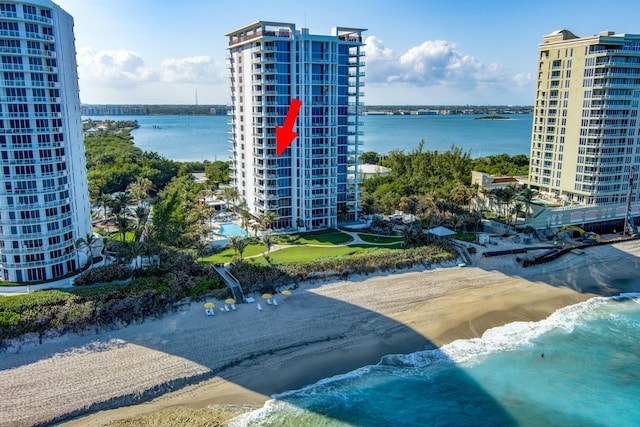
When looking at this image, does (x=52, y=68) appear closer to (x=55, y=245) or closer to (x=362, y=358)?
(x=55, y=245)

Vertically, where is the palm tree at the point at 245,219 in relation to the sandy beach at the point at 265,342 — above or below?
above

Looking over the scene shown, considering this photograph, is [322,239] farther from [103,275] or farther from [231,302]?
[103,275]

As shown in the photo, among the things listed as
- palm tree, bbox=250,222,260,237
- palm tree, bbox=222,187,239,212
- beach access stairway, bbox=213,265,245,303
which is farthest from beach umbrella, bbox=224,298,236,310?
palm tree, bbox=222,187,239,212

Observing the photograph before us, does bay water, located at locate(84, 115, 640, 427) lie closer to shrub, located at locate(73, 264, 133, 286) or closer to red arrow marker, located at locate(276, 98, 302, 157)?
shrub, located at locate(73, 264, 133, 286)

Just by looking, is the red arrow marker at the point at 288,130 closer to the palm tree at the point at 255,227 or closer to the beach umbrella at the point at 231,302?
the palm tree at the point at 255,227

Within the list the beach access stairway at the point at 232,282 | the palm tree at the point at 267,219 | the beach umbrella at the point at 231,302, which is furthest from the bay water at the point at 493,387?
the palm tree at the point at 267,219

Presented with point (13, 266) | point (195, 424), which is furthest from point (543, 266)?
point (13, 266)
